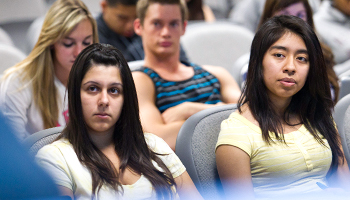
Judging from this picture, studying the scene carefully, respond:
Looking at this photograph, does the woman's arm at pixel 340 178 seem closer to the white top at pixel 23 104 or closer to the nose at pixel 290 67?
the nose at pixel 290 67

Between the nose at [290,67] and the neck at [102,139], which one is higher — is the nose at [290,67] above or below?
above

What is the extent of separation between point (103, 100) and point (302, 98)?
629mm

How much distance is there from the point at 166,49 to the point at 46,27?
1.61 feet

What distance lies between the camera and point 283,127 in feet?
3.98

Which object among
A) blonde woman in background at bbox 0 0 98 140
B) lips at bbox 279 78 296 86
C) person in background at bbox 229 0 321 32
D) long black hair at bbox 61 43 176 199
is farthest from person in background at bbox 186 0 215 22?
long black hair at bbox 61 43 176 199

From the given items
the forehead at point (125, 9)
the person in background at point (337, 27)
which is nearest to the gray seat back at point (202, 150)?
the forehead at point (125, 9)

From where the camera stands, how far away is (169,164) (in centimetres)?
109

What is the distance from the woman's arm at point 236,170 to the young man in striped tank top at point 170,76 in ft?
1.53

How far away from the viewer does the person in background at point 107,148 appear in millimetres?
929

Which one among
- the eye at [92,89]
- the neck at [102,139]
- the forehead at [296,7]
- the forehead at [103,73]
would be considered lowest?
the neck at [102,139]

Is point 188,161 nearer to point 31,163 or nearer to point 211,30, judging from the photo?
point 31,163

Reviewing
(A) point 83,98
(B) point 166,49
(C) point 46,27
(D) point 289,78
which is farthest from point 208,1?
(A) point 83,98

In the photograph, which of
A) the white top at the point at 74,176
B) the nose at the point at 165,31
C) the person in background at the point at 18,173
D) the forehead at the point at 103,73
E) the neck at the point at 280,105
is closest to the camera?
the person in background at the point at 18,173

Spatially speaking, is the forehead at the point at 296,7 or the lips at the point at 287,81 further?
the forehead at the point at 296,7
